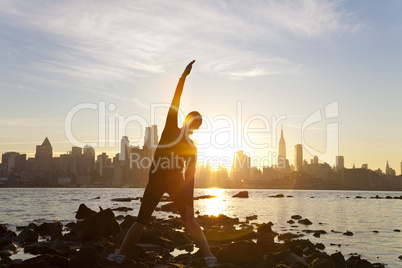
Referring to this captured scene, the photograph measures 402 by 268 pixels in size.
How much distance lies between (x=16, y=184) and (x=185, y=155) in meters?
203

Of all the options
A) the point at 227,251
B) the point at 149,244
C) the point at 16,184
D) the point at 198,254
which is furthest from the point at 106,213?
the point at 16,184

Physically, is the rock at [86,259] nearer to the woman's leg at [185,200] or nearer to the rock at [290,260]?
the woman's leg at [185,200]

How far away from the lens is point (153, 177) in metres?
7.98

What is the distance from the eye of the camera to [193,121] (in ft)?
26.7

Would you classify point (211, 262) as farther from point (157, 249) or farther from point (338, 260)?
point (157, 249)

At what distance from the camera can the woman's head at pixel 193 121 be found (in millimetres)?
8109

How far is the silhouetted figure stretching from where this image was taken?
7.96 m

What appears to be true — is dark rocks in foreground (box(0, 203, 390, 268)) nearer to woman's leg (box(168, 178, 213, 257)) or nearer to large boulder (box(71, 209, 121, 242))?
large boulder (box(71, 209, 121, 242))

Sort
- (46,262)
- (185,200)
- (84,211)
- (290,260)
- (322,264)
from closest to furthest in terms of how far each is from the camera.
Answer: (185,200) → (46,262) → (322,264) → (290,260) → (84,211)

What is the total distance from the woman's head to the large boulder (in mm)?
8852

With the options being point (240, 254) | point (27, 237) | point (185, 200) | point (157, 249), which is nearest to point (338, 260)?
point (240, 254)

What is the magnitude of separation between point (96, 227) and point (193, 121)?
9427 millimetres

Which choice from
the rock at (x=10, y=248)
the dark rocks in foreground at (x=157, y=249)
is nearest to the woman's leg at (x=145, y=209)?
the dark rocks in foreground at (x=157, y=249)

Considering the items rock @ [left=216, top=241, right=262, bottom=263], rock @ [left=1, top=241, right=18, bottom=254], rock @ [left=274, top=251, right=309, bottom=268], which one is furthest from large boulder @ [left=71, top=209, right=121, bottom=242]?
rock @ [left=274, top=251, right=309, bottom=268]
